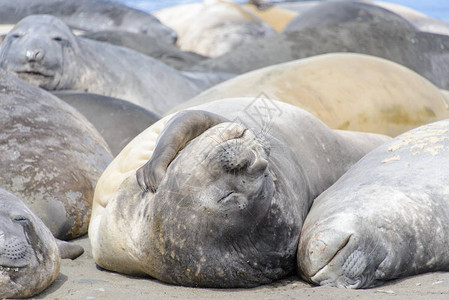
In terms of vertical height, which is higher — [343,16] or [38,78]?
[38,78]

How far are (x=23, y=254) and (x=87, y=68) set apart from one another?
11.7ft

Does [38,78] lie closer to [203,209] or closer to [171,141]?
[171,141]

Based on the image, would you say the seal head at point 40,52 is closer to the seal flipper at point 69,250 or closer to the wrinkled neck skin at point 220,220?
the seal flipper at point 69,250

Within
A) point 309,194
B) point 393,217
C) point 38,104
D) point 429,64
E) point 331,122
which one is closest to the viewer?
point 393,217

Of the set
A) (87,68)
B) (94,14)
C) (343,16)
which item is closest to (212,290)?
(87,68)

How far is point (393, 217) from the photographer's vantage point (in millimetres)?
2828

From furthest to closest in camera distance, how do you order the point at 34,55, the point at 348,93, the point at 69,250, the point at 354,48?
1. the point at 354,48
2. the point at 34,55
3. the point at 348,93
4. the point at 69,250

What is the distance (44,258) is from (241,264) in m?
0.67

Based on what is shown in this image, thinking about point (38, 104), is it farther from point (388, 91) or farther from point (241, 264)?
point (388, 91)

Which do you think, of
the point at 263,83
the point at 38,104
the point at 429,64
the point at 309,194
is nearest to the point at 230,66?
the point at 429,64

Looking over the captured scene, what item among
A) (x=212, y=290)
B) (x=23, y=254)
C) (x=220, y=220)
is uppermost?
(x=220, y=220)

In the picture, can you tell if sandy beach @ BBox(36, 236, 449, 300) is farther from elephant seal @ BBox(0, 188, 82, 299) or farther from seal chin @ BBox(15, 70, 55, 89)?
seal chin @ BBox(15, 70, 55, 89)

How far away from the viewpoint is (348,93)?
4.73 m

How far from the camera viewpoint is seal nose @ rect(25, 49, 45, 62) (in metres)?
5.35
